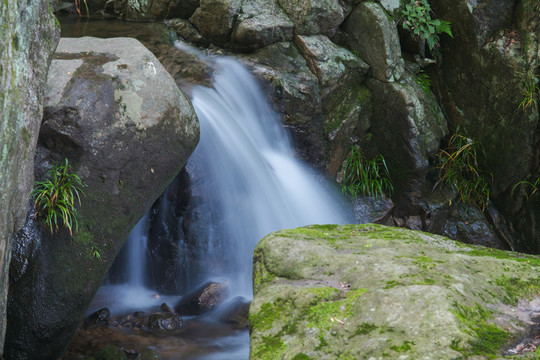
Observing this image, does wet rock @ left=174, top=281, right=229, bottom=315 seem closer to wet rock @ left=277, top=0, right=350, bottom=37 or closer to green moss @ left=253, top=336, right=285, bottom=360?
green moss @ left=253, top=336, right=285, bottom=360

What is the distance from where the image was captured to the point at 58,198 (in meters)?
3.88

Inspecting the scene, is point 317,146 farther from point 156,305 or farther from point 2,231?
point 2,231

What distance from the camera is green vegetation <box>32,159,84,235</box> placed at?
Result: 3.83m

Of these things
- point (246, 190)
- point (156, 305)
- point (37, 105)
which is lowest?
point (156, 305)

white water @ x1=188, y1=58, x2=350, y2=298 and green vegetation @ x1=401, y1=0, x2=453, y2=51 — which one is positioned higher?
green vegetation @ x1=401, y1=0, x2=453, y2=51

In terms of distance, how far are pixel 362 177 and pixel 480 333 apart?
16.6 ft

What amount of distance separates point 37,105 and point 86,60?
57.3 inches

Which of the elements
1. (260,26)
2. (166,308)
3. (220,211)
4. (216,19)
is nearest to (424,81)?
(260,26)

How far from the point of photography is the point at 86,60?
4.54 m

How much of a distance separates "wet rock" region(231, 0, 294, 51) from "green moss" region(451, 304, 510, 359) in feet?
17.0

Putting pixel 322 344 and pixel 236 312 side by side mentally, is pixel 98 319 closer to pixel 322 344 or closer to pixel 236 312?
pixel 236 312

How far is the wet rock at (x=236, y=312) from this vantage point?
4.90 m

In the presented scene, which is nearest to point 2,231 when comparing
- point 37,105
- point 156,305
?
point 37,105

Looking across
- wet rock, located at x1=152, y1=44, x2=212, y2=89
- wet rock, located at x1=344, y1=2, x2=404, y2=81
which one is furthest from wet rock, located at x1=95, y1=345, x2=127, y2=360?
wet rock, located at x1=344, y1=2, x2=404, y2=81
